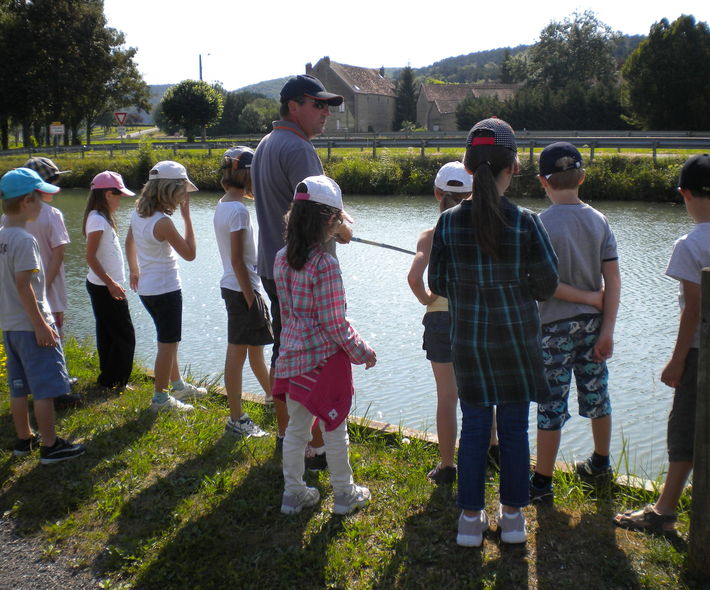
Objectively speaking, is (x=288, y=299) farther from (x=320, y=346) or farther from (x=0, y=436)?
(x=0, y=436)

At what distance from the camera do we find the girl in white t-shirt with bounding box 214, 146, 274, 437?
12.7 ft

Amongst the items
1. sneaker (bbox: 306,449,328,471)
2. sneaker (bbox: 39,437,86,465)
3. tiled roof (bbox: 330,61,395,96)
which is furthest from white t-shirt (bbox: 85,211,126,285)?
tiled roof (bbox: 330,61,395,96)

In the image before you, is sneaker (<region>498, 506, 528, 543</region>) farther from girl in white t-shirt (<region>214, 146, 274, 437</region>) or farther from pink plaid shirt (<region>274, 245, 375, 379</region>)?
girl in white t-shirt (<region>214, 146, 274, 437</region>)

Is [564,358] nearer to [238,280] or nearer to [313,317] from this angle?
[313,317]

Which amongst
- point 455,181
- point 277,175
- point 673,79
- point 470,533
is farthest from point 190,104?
point 470,533

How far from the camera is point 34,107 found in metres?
47.3

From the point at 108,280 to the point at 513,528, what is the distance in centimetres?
319

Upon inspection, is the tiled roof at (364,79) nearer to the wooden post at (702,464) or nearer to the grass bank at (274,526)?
the grass bank at (274,526)

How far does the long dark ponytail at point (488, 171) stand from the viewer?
254cm

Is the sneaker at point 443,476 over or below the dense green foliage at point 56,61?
below

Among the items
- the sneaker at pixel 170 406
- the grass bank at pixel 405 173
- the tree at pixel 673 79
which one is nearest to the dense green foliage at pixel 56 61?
the grass bank at pixel 405 173

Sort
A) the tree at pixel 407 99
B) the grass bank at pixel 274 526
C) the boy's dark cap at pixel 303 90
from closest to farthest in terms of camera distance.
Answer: the grass bank at pixel 274 526
the boy's dark cap at pixel 303 90
the tree at pixel 407 99

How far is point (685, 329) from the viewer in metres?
2.72

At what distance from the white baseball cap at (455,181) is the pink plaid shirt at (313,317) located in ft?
2.36
